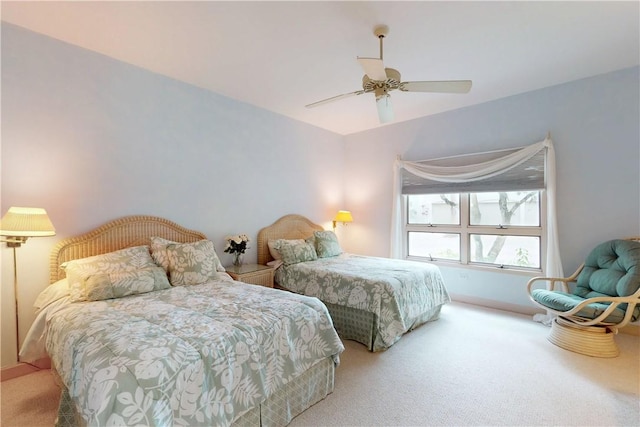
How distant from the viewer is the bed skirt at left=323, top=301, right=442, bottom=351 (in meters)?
2.92

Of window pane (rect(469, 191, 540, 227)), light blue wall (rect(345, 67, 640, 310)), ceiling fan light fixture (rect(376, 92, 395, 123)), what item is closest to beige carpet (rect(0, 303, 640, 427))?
light blue wall (rect(345, 67, 640, 310))

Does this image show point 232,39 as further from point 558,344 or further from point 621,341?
point 621,341

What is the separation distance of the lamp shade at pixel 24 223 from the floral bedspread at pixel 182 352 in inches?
23.9

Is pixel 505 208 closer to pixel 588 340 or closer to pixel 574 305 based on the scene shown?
pixel 574 305

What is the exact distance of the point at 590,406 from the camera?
2.05 metres

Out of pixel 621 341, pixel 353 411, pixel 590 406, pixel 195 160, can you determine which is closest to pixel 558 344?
pixel 621 341

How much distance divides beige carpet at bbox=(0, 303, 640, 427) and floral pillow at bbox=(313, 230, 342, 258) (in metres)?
1.51

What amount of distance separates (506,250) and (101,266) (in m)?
4.67

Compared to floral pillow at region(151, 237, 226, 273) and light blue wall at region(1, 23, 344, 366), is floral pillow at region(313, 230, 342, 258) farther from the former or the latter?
floral pillow at region(151, 237, 226, 273)

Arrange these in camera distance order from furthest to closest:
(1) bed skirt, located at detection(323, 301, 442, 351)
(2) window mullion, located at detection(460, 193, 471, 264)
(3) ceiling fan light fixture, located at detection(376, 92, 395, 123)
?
(2) window mullion, located at detection(460, 193, 471, 264) < (1) bed skirt, located at detection(323, 301, 442, 351) < (3) ceiling fan light fixture, located at detection(376, 92, 395, 123)

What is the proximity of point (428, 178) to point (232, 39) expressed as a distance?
11.0 ft

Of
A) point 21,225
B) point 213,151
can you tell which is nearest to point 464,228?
point 213,151

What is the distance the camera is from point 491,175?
4090mm

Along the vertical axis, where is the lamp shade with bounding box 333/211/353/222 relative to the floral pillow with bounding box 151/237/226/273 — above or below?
above
